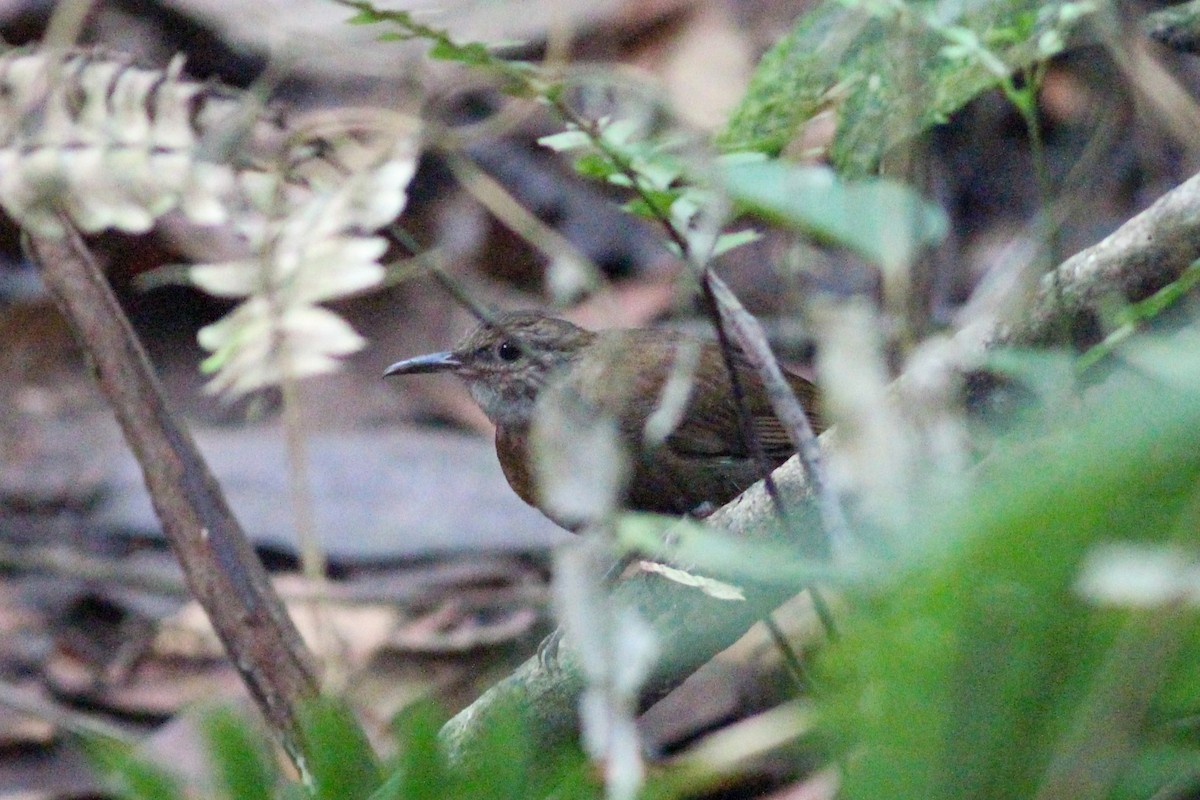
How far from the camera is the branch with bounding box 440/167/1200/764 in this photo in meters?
Result: 2.10

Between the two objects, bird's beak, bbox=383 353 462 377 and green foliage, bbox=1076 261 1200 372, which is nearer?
green foliage, bbox=1076 261 1200 372

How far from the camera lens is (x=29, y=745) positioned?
4805 millimetres

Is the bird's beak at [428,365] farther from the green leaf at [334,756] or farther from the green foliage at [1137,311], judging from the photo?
the green leaf at [334,756]

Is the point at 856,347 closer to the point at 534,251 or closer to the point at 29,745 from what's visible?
the point at 29,745

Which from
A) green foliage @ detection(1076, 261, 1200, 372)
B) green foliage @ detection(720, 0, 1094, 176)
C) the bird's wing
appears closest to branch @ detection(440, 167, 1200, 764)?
green foliage @ detection(1076, 261, 1200, 372)

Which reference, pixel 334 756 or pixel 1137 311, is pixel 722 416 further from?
pixel 334 756

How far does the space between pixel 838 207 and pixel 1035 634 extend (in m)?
0.72

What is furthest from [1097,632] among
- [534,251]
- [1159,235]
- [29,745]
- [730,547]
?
[534,251]

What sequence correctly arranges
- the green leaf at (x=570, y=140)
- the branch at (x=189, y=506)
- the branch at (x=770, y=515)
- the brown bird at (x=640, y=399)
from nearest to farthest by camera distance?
the branch at (x=770, y=515), the green leaf at (x=570, y=140), the branch at (x=189, y=506), the brown bird at (x=640, y=399)

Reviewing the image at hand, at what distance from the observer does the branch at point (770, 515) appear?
2.10 meters

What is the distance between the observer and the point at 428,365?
4227mm

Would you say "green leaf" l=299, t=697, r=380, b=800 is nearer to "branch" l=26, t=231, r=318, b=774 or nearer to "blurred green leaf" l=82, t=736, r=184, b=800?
"blurred green leaf" l=82, t=736, r=184, b=800

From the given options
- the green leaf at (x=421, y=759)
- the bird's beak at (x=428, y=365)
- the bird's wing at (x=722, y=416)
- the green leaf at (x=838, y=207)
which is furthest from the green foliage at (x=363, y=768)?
the bird's beak at (x=428, y=365)

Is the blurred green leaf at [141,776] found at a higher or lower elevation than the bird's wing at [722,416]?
higher
